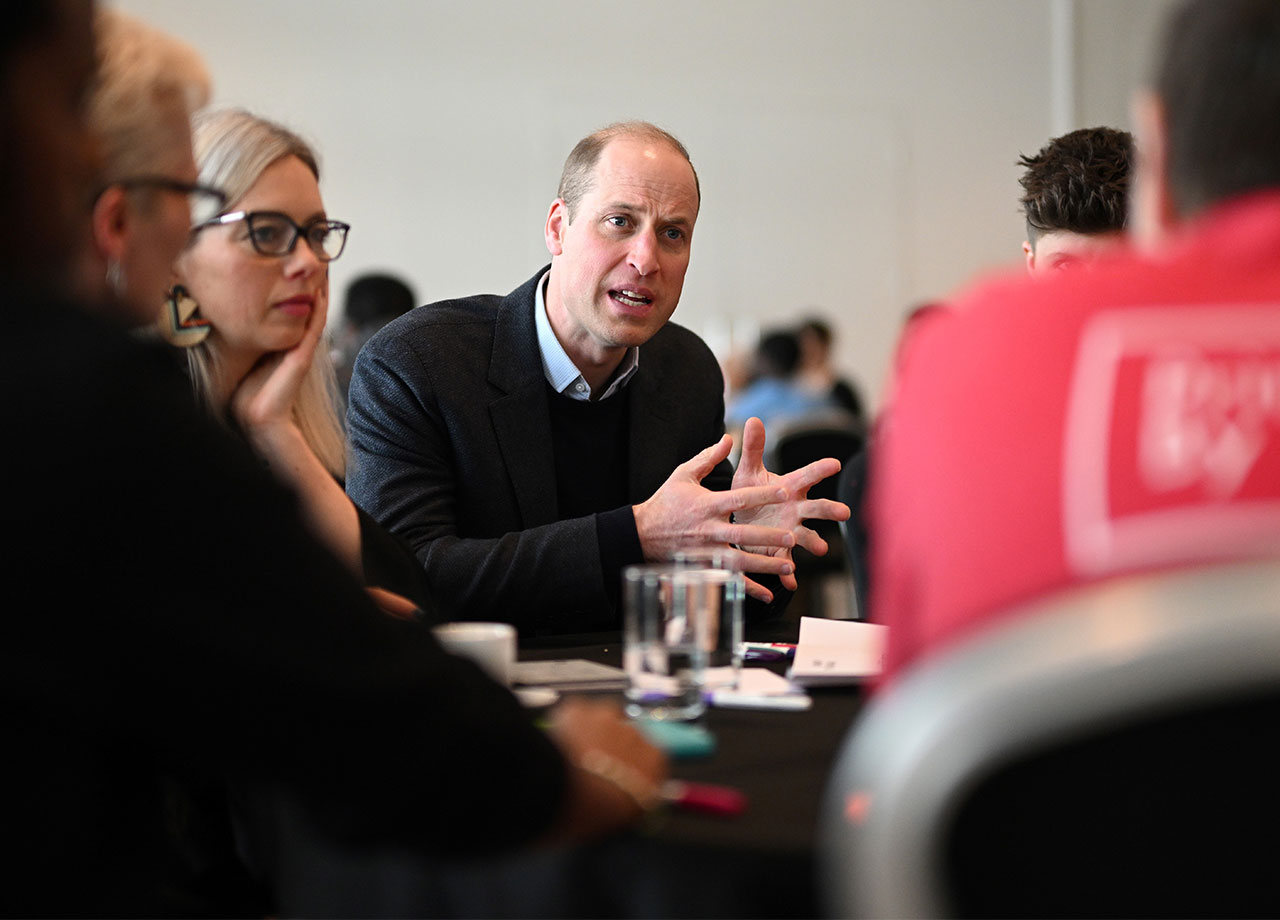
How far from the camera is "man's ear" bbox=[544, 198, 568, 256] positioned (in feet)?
8.66

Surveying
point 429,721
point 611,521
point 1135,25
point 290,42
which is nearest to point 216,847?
point 429,721

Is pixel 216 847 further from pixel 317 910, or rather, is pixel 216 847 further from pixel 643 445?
pixel 643 445

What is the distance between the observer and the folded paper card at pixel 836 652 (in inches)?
59.2

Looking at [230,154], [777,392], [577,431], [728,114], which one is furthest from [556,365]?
[728,114]

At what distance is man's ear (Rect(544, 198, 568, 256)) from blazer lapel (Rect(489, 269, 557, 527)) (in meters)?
0.23

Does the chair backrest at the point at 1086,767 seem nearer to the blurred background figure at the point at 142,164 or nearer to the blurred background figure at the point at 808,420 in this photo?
the blurred background figure at the point at 142,164

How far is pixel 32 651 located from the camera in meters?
0.79

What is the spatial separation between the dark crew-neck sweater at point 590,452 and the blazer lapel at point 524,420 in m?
0.06

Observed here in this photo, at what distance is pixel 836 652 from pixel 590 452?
0.98 m

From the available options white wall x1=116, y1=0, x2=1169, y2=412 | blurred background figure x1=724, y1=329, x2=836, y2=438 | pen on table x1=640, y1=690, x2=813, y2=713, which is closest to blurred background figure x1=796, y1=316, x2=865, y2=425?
blurred background figure x1=724, y1=329, x2=836, y2=438

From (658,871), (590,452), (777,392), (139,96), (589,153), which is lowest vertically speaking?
(658,871)

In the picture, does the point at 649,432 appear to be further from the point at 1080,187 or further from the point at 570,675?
the point at 570,675

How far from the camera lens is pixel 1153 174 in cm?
101

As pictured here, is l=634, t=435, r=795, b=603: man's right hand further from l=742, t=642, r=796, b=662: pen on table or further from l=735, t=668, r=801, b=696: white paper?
l=735, t=668, r=801, b=696: white paper
